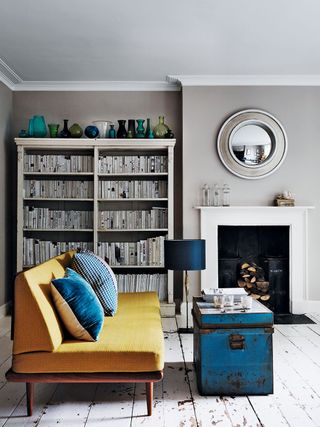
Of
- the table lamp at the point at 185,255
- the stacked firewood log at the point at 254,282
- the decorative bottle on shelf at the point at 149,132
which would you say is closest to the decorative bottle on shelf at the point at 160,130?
the decorative bottle on shelf at the point at 149,132

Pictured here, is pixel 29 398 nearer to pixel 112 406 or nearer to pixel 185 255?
pixel 112 406

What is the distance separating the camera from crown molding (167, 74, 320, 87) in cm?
537

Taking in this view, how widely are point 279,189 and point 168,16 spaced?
2506 mm

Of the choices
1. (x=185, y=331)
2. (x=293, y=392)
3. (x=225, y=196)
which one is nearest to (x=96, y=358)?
(x=293, y=392)

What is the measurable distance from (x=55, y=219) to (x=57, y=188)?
36 cm

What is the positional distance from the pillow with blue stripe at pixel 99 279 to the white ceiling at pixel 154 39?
6.28 feet

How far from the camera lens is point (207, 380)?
9.67ft

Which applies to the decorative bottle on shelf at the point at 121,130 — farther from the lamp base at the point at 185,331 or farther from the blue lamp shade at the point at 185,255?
the lamp base at the point at 185,331

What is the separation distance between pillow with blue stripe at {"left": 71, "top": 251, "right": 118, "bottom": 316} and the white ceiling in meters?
1.91

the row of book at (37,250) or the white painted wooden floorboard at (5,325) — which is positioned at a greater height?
the row of book at (37,250)

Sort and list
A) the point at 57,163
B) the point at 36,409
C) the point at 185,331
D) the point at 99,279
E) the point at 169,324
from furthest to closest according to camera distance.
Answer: the point at 57,163 → the point at 169,324 → the point at 185,331 → the point at 99,279 → the point at 36,409

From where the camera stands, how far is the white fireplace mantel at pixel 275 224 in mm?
5395

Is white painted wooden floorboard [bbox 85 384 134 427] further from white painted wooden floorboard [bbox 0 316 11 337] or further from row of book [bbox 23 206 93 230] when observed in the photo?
row of book [bbox 23 206 93 230]

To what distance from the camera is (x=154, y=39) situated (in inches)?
168
